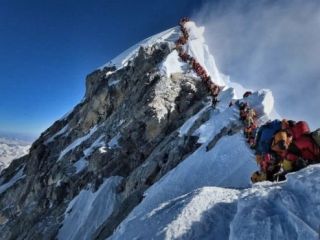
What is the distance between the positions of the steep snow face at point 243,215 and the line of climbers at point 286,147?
5.87 feet

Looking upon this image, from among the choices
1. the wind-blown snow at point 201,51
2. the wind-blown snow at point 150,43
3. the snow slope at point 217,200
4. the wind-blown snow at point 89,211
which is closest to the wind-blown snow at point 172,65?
the wind-blown snow at point 201,51

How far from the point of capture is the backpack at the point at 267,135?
42.1 ft

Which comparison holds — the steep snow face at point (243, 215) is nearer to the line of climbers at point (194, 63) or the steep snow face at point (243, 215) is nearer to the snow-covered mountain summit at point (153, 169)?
the snow-covered mountain summit at point (153, 169)

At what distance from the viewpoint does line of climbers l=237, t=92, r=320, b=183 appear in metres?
12.1

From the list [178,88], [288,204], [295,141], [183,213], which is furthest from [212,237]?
[178,88]

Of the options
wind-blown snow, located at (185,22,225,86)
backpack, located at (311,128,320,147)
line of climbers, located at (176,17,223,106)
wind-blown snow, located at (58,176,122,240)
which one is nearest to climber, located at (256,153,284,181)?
backpack, located at (311,128,320,147)

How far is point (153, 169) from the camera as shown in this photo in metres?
30.0

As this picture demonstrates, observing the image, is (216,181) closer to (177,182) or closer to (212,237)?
(177,182)

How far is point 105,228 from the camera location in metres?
26.4

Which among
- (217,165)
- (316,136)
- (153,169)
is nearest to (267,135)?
(316,136)

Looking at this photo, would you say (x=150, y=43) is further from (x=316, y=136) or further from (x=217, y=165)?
(x=316, y=136)

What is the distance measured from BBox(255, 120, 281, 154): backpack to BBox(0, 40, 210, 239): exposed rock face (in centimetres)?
1292

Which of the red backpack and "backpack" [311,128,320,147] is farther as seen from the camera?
the red backpack

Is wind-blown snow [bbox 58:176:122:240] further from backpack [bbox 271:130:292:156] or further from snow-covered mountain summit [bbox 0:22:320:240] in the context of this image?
backpack [bbox 271:130:292:156]
